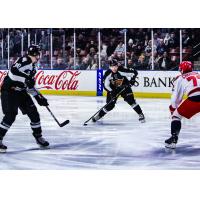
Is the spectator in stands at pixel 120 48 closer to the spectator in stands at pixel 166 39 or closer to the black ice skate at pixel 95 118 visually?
the spectator in stands at pixel 166 39

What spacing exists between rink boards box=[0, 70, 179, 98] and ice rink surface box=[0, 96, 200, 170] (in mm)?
2778

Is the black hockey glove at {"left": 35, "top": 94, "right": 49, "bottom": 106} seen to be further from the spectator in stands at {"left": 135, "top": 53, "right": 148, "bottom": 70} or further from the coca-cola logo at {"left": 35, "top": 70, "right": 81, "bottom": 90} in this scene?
the coca-cola logo at {"left": 35, "top": 70, "right": 81, "bottom": 90}

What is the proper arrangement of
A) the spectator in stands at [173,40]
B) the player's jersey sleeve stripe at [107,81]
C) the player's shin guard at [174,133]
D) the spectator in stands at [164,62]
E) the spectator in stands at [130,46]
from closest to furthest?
1. the player's shin guard at [174,133]
2. the player's jersey sleeve stripe at [107,81]
3. the spectator in stands at [173,40]
4. the spectator in stands at [164,62]
5. the spectator in stands at [130,46]

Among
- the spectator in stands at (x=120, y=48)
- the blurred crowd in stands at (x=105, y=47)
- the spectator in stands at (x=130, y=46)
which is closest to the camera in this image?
the blurred crowd in stands at (x=105, y=47)

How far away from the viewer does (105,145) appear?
4.85 m

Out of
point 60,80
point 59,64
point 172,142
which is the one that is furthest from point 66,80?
point 172,142

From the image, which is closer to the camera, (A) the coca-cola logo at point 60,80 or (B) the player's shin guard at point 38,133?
(B) the player's shin guard at point 38,133

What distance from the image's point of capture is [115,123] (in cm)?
659

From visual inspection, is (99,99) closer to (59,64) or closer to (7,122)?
(59,64)

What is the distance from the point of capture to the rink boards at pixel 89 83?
1034cm

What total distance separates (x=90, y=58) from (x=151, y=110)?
3.42 meters

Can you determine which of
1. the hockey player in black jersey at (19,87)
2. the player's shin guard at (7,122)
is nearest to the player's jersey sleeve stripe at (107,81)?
the hockey player in black jersey at (19,87)

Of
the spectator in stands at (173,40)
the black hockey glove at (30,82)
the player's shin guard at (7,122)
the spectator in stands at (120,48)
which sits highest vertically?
the spectator in stands at (173,40)
